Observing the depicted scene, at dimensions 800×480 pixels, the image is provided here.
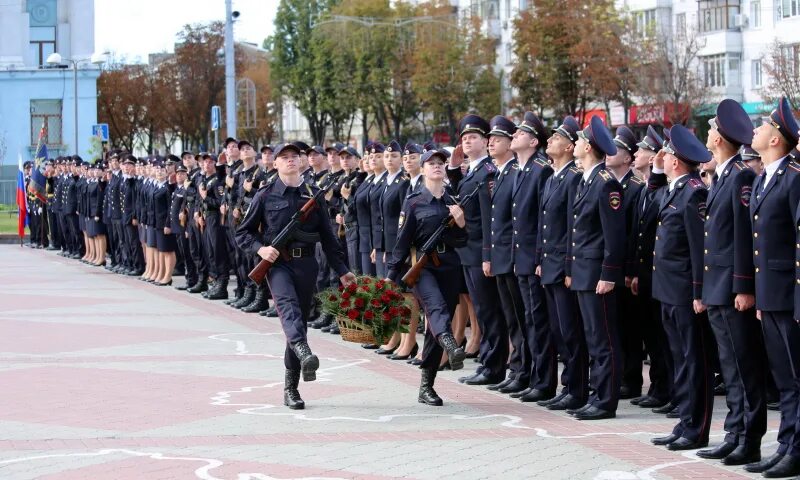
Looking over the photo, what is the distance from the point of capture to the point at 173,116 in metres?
87.5

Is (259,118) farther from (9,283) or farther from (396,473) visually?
(396,473)

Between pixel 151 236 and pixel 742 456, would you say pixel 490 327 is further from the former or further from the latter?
pixel 151 236

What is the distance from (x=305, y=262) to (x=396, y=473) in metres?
3.48

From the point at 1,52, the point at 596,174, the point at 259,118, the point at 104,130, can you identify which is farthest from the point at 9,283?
the point at 259,118

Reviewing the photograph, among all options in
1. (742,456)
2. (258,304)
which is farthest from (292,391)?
(258,304)

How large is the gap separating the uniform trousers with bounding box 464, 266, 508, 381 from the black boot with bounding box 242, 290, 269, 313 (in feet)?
25.2

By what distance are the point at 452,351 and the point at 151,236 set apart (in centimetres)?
1502

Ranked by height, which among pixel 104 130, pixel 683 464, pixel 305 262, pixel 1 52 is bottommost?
pixel 683 464

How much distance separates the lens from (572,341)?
11.8 m

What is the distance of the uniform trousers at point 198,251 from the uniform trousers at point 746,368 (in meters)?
15.1

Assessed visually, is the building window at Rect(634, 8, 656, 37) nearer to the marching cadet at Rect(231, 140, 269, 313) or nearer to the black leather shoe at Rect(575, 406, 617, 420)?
the marching cadet at Rect(231, 140, 269, 313)

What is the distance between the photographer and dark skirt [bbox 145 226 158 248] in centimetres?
2574

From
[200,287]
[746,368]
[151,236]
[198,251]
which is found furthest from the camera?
[151,236]

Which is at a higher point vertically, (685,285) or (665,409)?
(685,285)
